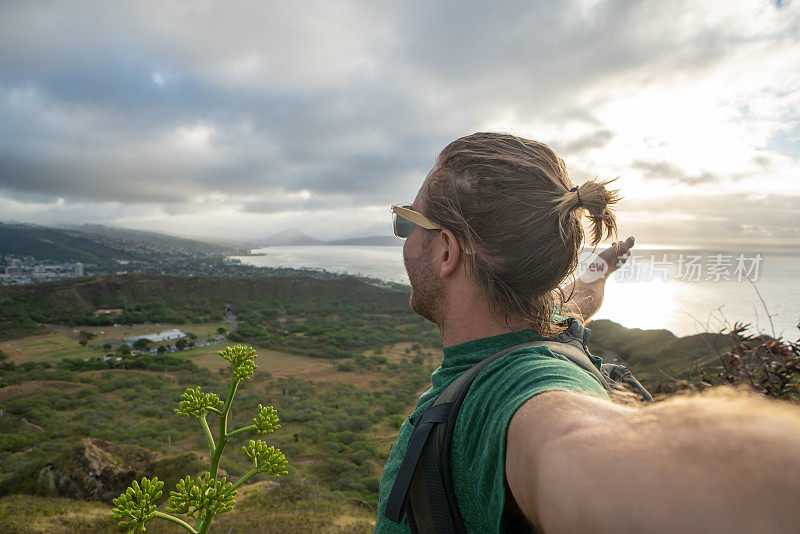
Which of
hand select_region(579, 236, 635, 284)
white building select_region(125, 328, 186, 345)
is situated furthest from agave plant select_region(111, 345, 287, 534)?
white building select_region(125, 328, 186, 345)

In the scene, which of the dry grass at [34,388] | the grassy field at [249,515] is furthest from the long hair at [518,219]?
the dry grass at [34,388]

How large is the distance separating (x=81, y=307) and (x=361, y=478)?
38.8 meters

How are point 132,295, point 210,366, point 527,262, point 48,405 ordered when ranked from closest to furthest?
point 527,262, point 48,405, point 210,366, point 132,295

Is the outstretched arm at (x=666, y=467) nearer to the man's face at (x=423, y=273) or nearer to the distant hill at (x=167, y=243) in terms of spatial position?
the man's face at (x=423, y=273)

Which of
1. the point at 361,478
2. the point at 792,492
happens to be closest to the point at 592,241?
the point at 792,492

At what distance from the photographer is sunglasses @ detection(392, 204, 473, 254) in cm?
130

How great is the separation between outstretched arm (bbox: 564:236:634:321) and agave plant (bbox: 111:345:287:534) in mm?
1479

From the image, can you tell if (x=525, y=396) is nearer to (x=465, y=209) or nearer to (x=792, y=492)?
(x=792, y=492)

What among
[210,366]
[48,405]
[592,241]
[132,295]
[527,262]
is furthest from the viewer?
[132,295]

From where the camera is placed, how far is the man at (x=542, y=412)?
0.35 meters

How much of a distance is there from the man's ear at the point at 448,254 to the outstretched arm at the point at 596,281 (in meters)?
0.83

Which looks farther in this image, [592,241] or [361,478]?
[361,478]

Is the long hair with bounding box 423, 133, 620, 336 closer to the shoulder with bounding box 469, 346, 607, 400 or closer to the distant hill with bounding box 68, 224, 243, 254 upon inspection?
the shoulder with bounding box 469, 346, 607, 400

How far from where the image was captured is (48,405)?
55.4ft
